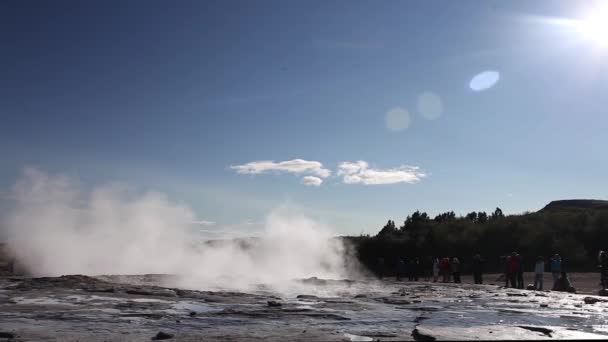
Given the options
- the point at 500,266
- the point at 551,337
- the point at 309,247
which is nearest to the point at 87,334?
the point at 551,337

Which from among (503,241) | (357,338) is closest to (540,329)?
(357,338)

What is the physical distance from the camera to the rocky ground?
912 cm

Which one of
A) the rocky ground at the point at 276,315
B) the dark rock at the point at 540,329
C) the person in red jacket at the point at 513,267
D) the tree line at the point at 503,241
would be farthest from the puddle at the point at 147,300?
the tree line at the point at 503,241

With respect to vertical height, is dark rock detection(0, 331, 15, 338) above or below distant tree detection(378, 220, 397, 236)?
below

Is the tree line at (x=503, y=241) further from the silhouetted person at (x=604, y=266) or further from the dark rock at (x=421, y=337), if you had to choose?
the dark rock at (x=421, y=337)

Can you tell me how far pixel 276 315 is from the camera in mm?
12008

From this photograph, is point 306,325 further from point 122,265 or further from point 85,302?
point 122,265

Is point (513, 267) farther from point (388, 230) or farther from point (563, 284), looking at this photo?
point (388, 230)

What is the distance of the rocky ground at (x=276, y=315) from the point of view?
9.12 metres

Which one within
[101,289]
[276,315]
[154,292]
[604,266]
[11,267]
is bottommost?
[276,315]

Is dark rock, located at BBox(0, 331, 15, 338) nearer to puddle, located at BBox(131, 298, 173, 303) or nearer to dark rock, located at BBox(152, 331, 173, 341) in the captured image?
dark rock, located at BBox(152, 331, 173, 341)

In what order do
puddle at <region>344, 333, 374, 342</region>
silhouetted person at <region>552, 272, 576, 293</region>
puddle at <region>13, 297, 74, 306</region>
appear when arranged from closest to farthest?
1. puddle at <region>344, 333, 374, 342</region>
2. puddle at <region>13, 297, 74, 306</region>
3. silhouetted person at <region>552, 272, 576, 293</region>

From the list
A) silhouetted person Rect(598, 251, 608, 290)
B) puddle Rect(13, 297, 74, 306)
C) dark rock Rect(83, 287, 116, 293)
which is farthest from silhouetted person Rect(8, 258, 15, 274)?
silhouetted person Rect(598, 251, 608, 290)

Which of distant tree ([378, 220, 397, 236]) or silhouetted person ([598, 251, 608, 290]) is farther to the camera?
distant tree ([378, 220, 397, 236])
